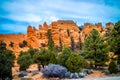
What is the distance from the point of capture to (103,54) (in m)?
54.2

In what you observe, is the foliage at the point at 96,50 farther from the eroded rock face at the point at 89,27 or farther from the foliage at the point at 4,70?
the eroded rock face at the point at 89,27

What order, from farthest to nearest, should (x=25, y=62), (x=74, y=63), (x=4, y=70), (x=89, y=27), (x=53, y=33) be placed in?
(x=89, y=27)
(x=53, y=33)
(x=25, y=62)
(x=74, y=63)
(x=4, y=70)

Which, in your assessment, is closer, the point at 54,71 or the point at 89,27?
the point at 54,71

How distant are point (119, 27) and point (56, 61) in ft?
47.1

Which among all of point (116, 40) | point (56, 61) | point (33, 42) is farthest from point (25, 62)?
point (33, 42)

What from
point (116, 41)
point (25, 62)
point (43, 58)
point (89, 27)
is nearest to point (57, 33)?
point (89, 27)

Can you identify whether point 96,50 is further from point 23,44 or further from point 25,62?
point 23,44

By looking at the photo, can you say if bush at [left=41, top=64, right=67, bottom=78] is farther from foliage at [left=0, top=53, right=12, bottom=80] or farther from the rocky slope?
the rocky slope

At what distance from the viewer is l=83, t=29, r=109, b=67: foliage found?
54.2m

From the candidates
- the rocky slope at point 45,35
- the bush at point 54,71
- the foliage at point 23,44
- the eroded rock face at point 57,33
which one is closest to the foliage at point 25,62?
the bush at point 54,71

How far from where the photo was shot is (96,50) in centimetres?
5478

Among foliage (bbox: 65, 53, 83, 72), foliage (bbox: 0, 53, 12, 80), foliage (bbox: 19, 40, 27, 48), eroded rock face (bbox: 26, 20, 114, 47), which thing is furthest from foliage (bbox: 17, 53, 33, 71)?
eroded rock face (bbox: 26, 20, 114, 47)

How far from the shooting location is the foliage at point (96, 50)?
54.2 m

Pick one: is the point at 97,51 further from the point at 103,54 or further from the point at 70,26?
the point at 70,26
